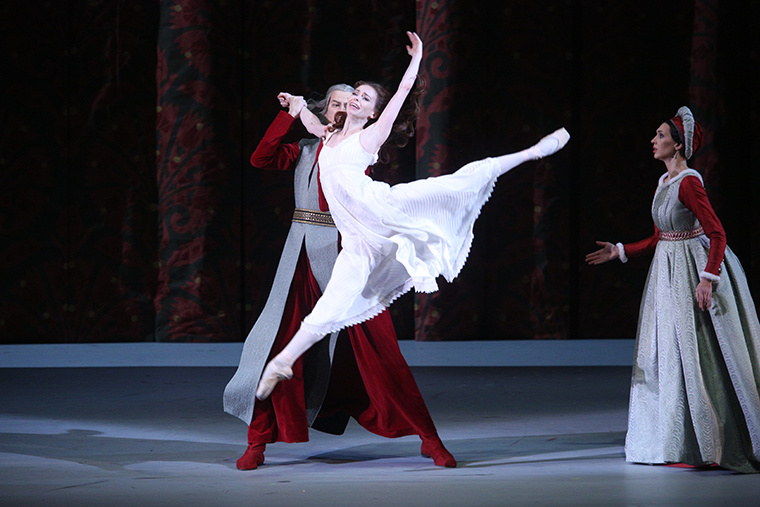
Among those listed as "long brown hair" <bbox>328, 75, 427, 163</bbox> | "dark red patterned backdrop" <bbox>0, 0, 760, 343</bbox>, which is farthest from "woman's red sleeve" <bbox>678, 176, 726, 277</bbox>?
"dark red patterned backdrop" <bbox>0, 0, 760, 343</bbox>

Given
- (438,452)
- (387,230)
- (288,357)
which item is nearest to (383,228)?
(387,230)

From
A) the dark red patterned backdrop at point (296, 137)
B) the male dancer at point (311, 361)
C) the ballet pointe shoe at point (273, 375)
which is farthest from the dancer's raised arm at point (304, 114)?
the dark red patterned backdrop at point (296, 137)

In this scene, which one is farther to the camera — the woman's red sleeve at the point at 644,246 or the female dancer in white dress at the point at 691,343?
the woman's red sleeve at the point at 644,246

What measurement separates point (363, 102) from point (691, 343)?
1082 millimetres

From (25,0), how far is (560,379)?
10.5 feet

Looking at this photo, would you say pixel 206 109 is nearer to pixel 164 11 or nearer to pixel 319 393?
pixel 164 11

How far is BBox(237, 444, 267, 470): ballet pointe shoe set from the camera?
2100 mm

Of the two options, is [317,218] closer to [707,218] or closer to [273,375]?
[273,375]

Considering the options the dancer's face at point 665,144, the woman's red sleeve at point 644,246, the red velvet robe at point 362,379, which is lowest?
the red velvet robe at point 362,379

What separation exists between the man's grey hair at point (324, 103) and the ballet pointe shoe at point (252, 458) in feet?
3.01

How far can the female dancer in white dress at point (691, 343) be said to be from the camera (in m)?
2.16

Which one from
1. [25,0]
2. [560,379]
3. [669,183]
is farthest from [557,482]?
[25,0]

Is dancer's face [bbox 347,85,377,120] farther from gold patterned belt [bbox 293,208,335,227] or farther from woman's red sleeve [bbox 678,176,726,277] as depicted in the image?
woman's red sleeve [bbox 678,176,726,277]

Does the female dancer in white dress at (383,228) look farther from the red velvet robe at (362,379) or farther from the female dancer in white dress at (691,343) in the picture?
the female dancer in white dress at (691,343)
